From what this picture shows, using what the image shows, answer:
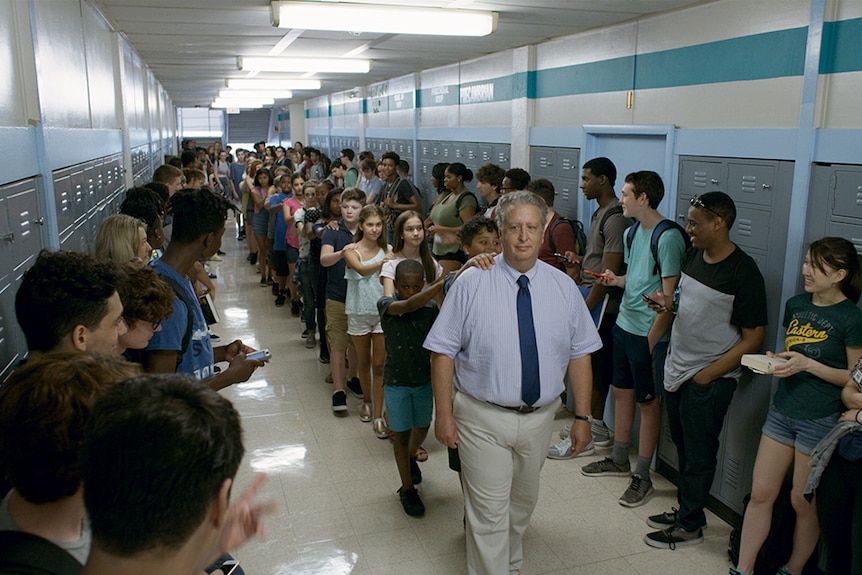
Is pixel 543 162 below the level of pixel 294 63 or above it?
below

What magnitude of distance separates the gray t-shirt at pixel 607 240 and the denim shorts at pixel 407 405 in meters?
1.38

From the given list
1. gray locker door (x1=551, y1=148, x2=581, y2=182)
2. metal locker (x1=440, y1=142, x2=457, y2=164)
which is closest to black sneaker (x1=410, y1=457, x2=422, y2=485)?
gray locker door (x1=551, y1=148, x2=581, y2=182)

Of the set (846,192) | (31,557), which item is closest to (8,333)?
(31,557)


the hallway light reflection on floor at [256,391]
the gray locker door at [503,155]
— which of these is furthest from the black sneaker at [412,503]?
the gray locker door at [503,155]

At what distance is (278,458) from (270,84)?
331 inches

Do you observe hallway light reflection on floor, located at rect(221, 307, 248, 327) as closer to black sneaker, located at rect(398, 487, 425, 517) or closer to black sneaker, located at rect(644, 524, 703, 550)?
black sneaker, located at rect(398, 487, 425, 517)

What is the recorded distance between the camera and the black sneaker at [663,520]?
3451 mm

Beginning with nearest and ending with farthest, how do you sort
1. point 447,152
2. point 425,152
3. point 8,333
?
point 8,333
point 447,152
point 425,152

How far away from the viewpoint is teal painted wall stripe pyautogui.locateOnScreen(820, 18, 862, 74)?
9.55 ft

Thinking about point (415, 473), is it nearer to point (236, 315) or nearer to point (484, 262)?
point (484, 262)

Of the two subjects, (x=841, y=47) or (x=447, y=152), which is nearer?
(x=841, y=47)

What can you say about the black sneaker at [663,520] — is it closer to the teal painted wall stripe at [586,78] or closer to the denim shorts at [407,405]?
the denim shorts at [407,405]

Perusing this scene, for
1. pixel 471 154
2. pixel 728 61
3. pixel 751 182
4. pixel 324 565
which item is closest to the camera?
pixel 324 565

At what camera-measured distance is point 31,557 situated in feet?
3.74
